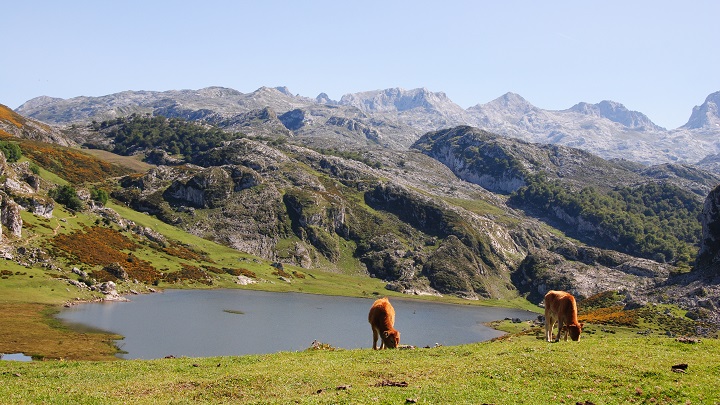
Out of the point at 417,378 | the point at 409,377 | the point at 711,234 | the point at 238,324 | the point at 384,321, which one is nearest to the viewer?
the point at 417,378

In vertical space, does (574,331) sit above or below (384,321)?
above

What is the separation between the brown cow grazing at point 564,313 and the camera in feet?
116

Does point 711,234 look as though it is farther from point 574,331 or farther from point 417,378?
point 417,378

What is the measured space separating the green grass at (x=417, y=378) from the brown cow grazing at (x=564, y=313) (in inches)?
93.8

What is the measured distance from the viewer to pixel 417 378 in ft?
84.0

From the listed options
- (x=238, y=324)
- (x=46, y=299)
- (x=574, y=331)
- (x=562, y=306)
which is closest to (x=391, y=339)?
(x=562, y=306)

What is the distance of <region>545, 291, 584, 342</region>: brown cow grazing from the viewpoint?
35438mm

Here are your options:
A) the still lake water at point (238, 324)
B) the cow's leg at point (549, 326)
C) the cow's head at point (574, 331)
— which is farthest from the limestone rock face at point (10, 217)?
the cow's head at point (574, 331)

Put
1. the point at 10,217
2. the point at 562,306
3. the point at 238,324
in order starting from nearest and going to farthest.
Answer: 1. the point at 562,306
2. the point at 238,324
3. the point at 10,217

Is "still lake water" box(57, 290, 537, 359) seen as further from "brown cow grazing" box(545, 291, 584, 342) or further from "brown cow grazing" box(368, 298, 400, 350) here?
"brown cow grazing" box(545, 291, 584, 342)

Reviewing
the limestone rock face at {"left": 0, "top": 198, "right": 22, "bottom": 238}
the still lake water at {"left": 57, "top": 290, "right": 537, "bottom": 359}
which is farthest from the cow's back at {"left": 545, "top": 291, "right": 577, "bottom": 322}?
the limestone rock face at {"left": 0, "top": 198, "right": 22, "bottom": 238}

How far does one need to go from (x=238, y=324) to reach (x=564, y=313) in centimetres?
10286

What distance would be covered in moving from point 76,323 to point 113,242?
83.3 meters

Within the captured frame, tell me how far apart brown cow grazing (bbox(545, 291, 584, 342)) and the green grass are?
2384 millimetres
